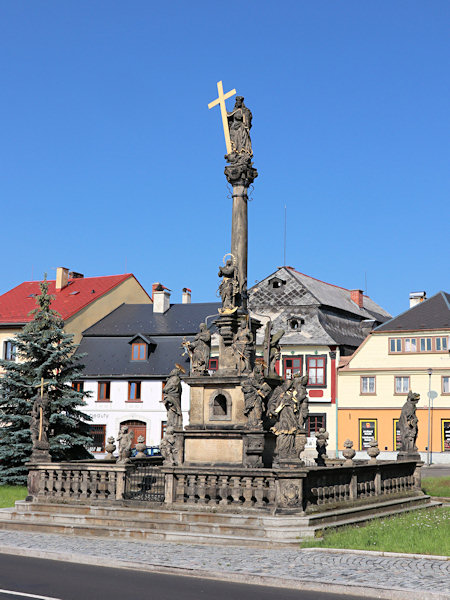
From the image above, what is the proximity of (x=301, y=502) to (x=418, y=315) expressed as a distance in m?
36.5

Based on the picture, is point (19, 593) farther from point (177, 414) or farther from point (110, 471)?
point (177, 414)

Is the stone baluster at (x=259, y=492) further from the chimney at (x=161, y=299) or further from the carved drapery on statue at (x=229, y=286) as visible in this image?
the chimney at (x=161, y=299)

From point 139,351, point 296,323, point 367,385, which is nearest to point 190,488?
point 367,385

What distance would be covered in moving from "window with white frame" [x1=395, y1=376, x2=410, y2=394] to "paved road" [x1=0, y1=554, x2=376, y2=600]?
38.6m

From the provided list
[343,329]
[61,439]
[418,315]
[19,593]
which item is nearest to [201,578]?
[19,593]

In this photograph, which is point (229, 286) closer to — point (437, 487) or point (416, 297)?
point (437, 487)

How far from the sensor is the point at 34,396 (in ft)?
94.6

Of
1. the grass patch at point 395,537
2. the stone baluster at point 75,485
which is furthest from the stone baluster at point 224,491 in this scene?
the stone baluster at point 75,485

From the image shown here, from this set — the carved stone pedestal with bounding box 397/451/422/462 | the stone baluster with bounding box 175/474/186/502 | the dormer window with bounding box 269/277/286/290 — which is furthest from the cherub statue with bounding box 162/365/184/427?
the dormer window with bounding box 269/277/286/290

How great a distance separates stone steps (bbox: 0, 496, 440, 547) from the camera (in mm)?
14211

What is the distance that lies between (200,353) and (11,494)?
311 inches

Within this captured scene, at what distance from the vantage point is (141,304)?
59.0 metres

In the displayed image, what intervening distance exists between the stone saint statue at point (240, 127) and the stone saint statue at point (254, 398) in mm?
6774

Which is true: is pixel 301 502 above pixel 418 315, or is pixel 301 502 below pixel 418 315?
below
